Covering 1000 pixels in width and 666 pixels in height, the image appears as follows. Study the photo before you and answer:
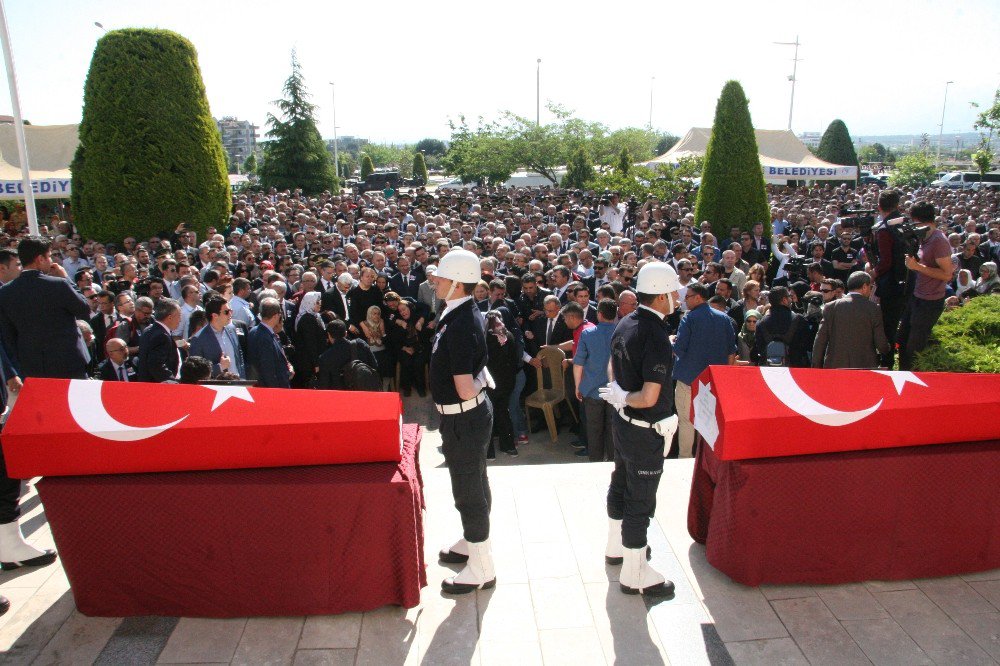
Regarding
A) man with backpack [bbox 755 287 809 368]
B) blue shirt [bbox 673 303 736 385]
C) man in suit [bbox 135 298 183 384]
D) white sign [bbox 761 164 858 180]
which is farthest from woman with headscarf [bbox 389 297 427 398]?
white sign [bbox 761 164 858 180]

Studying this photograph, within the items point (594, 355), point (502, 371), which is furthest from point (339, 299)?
point (594, 355)

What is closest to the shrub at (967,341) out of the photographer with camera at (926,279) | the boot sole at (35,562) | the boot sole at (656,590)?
the photographer with camera at (926,279)

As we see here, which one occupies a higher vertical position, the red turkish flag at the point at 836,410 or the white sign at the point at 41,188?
the white sign at the point at 41,188

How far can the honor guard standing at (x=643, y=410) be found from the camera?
12.3 ft

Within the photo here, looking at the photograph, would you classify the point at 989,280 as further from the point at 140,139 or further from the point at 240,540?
the point at 140,139

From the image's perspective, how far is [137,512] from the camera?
3473 millimetres

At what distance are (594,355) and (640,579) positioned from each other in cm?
265

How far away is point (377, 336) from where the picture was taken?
27.3 feet

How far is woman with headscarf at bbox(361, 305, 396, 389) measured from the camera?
822 centimetres

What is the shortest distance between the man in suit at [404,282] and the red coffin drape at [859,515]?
6.01 meters

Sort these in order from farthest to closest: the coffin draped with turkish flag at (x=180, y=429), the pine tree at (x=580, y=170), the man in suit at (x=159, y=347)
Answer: the pine tree at (x=580, y=170) → the man in suit at (x=159, y=347) → the coffin draped with turkish flag at (x=180, y=429)

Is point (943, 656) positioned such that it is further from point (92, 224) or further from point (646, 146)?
point (646, 146)

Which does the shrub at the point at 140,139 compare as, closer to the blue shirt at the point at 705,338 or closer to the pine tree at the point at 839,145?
the blue shirt at the point at 705,338

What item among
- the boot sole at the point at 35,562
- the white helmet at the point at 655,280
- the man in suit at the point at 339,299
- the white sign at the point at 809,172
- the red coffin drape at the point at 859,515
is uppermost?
the white sign at the point at 809,172
